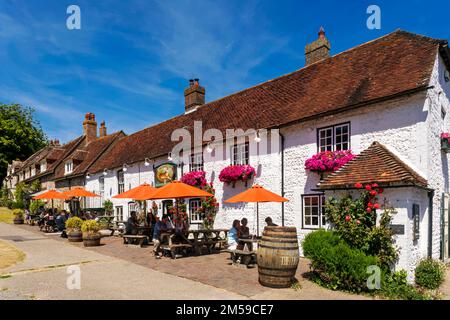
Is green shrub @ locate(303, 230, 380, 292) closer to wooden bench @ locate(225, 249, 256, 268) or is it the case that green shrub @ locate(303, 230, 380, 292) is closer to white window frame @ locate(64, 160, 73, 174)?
wooden bench @ locate(225, 249, 256, 268)

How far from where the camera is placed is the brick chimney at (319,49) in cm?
1592

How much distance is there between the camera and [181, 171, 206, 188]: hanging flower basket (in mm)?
15438

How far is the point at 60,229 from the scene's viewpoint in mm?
20031

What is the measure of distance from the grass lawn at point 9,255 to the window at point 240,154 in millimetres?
8401

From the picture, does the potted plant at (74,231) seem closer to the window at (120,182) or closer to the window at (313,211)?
the window at (120,182)

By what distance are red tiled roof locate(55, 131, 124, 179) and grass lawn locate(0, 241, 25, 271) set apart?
1380 cm

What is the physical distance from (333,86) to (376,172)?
515cm

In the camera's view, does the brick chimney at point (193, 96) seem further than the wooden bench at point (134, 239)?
Yes

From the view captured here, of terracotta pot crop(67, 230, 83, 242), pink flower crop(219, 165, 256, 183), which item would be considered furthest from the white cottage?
terracotta pot crop(67, 230, 83, 242)

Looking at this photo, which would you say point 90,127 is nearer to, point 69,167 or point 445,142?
point 69,167

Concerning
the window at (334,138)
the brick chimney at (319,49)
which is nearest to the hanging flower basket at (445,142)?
the window at (334,138)

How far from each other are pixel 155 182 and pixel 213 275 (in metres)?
10.5

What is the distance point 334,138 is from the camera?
11078 mm
